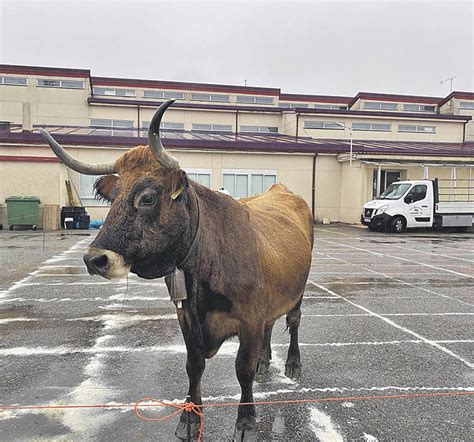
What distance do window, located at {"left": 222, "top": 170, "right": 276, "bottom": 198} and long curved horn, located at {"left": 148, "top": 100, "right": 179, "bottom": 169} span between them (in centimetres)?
2120

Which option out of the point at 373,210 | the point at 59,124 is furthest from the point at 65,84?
the point at 373,210

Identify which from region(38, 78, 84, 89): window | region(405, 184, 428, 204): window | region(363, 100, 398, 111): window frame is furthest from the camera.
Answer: region(363, 100, 398, 111): window frame

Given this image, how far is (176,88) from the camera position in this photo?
36781 mm

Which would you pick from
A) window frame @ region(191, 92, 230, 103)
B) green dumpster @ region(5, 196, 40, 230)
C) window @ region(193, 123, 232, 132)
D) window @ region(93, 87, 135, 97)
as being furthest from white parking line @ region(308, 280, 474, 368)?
window @ region(93, 87, 135, 97)

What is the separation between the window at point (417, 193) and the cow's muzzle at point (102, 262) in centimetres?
2048

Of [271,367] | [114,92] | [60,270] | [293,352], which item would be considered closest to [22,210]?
[60,270]

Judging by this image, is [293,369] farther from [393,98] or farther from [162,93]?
[393,98]

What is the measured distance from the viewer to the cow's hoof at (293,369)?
443 cm

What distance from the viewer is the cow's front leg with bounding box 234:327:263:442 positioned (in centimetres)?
311

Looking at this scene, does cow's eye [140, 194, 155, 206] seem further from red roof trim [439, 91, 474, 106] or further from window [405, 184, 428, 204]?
red roof trim [439, 91, 474, 106]

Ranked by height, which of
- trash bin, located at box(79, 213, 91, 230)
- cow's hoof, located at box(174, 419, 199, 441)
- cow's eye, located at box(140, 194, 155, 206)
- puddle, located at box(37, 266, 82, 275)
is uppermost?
cow's eye, located at box(140, 194, 155, 206)

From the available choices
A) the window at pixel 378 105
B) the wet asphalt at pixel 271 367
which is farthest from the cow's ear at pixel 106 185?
the window at pixel 378 105

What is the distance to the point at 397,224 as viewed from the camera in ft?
68.3

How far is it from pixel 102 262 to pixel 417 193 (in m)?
20.9
